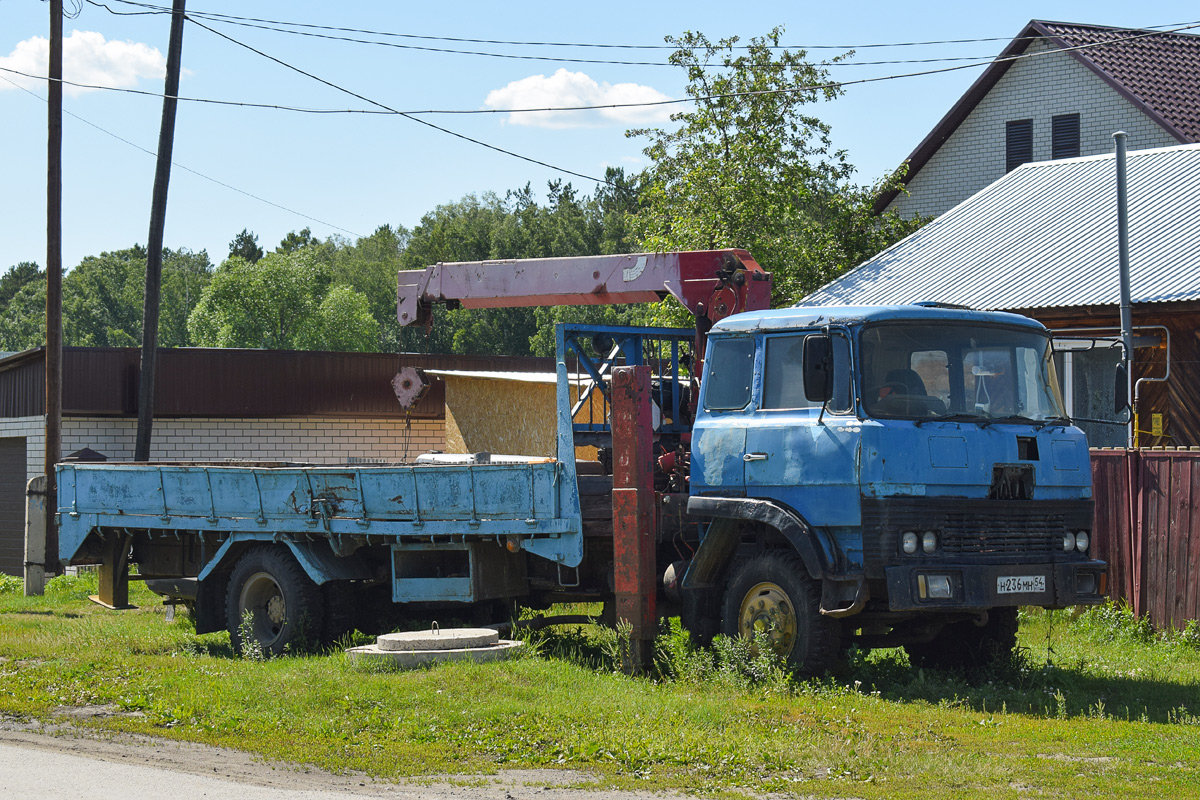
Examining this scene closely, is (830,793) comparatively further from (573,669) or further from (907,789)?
(573,669)

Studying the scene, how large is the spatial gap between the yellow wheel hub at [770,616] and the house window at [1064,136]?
24.0 metres

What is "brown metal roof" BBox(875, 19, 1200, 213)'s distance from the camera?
29.0 meters

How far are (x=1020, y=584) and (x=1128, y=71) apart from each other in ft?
79.1

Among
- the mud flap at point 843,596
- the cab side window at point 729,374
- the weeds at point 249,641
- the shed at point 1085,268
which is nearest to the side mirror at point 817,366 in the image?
the cab side window at point 729,374

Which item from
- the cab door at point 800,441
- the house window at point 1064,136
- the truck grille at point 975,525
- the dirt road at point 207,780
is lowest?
the dirt road at point 207,780

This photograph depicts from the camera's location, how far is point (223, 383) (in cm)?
2342

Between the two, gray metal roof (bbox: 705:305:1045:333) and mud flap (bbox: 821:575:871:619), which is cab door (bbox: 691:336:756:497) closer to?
gray metal roof (bbox: 705:305:1045:333)

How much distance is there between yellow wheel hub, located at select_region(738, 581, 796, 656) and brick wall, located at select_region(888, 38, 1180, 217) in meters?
22.0

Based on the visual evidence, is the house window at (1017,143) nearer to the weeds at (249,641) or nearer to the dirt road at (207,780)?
the weeds at (249,641)

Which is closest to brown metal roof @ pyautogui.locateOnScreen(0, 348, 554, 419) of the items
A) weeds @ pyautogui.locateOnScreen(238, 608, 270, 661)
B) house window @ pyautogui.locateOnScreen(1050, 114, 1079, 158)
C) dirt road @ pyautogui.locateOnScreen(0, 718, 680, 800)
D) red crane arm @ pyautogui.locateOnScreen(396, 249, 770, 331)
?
weeds @ pyautogui.locateOnScreen(238, 608, 270, 661)

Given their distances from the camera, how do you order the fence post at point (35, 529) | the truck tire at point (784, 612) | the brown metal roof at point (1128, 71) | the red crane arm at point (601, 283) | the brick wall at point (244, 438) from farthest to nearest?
1. the brown metal roof at point (1128, 71)
2. the brick wall at point (244, 438)
3. the fence post at point (35, 529)
4. the red crane arm at point (601, 283)
5. the truck tire at point (784, 612)

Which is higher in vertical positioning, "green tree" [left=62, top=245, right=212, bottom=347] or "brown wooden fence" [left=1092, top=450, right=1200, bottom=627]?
"green tree" [left=62, top=245, right=212, bottom=347]

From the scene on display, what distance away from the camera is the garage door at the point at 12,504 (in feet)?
77.7

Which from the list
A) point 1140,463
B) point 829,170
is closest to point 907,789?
point 1140,463
